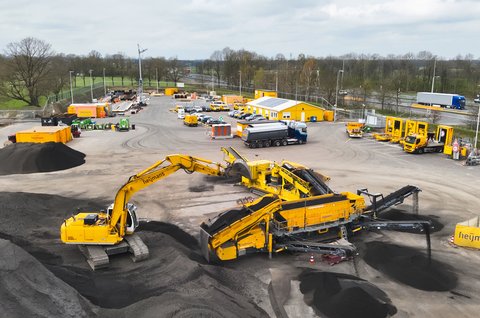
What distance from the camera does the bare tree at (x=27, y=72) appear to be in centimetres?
7731

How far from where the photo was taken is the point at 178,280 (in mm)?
14609

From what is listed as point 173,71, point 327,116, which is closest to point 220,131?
point 327,116

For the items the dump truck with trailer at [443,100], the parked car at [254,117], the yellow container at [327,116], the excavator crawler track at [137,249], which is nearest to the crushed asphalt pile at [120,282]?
the excavator crawler track at [137,249]

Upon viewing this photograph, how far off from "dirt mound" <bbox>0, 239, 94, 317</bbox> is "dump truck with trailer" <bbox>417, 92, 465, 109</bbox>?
73.1m

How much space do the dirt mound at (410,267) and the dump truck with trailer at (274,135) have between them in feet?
76.4

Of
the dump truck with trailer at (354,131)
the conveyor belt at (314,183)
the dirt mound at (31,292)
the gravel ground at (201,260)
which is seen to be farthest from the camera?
the dump truck with trailer at (354,131)

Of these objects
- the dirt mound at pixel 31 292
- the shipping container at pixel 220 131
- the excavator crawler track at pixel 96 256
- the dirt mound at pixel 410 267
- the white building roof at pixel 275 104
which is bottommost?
the dirt mound at pixel 410 267

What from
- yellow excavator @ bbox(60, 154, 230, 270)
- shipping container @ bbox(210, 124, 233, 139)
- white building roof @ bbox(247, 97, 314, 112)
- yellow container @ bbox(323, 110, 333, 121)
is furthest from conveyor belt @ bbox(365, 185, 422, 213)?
yellow container @ bbox(323, 110, 333, 121)

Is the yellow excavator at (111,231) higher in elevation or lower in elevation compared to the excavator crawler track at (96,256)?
higher

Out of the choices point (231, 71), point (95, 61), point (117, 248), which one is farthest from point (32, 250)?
point (95, 61)

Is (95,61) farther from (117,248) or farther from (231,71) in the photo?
(117,248)

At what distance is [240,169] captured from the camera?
2577 centimetres

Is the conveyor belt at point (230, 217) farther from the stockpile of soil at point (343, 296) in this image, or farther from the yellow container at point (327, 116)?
the yellow container at point (327, 116)

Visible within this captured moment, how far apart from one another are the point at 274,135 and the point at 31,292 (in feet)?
103
